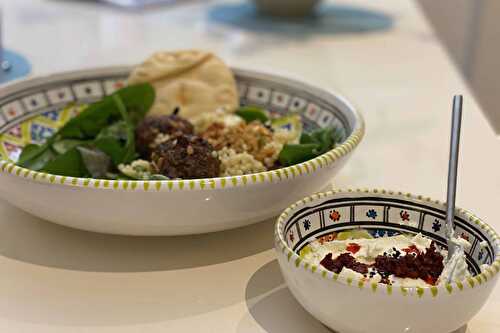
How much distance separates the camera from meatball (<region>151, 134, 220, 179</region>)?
0.87 metres

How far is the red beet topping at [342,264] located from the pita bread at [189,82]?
1.60 ft

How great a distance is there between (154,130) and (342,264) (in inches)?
15.8

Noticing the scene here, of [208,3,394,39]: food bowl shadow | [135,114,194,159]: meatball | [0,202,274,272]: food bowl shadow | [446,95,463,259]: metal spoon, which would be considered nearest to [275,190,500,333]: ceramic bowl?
[446,95,463,259]: metal spoon

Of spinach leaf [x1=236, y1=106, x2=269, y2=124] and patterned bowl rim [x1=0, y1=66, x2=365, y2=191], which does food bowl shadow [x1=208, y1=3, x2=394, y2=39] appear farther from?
patterned bowl rim [x1=0, y1=66, x2=365, y2=191]

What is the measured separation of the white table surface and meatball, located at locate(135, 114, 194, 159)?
169mm

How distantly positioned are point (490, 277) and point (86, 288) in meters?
0.41

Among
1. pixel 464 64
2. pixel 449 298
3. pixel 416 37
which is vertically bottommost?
pixel 464 64

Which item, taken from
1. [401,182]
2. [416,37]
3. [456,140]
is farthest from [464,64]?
[456,140]

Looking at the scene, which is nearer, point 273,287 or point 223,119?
point 273,287

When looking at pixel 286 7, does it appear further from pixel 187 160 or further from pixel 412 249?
pixel 412 249

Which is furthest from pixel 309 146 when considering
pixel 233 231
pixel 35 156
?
pixel 35 156

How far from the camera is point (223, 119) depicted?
1078mm

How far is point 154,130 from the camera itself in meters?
1.01

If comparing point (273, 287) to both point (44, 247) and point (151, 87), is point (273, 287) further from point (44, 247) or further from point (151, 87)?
point (151, 87)
